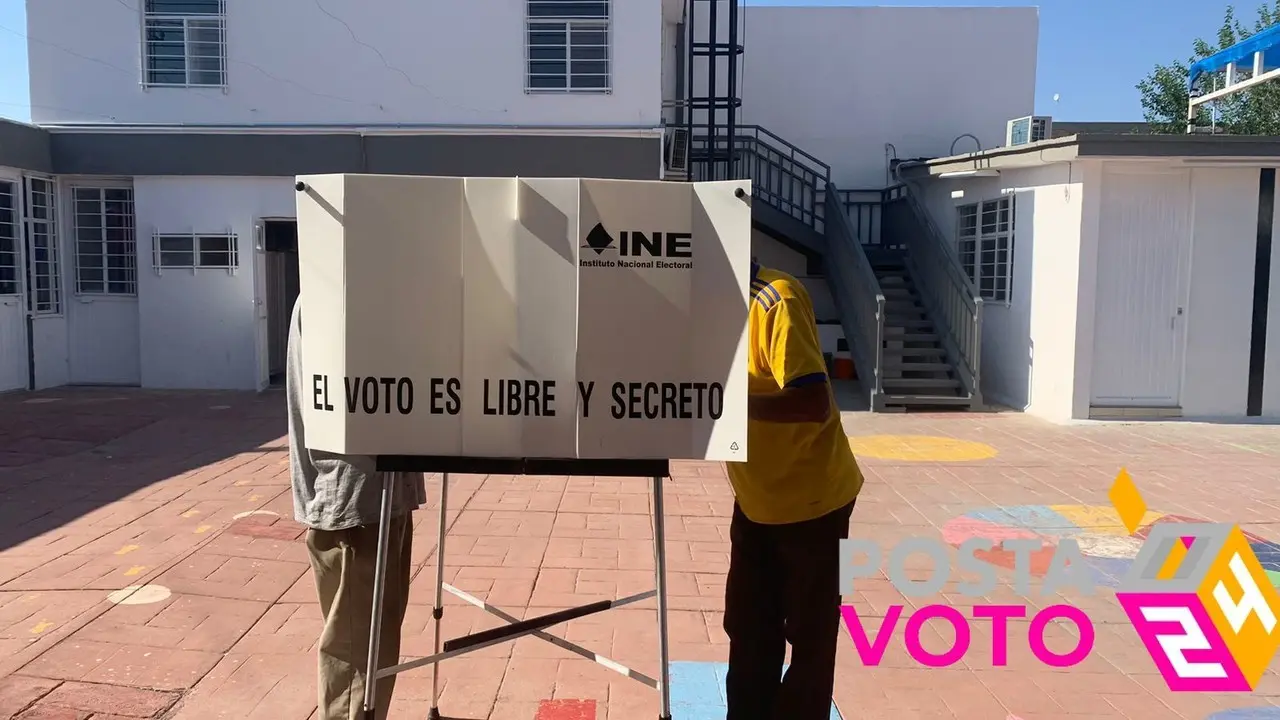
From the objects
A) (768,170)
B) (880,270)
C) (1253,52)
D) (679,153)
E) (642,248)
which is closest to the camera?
(642,248)

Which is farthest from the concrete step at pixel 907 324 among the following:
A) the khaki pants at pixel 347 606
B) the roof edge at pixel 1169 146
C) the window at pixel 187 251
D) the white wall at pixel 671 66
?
the khaki pants at pixel 347 606

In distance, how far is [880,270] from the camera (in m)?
13.8

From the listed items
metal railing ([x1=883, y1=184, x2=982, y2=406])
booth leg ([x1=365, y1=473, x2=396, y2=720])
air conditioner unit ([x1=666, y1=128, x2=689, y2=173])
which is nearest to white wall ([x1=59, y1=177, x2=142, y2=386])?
air conditioner unit ([x1=666, y1=128, x2=689, y2=173])

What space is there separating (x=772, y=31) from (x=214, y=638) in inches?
580

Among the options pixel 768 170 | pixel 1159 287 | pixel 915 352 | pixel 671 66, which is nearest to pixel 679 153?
pixel 768 170

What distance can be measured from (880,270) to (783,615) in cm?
1146

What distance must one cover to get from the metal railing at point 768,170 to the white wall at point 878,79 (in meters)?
0.88

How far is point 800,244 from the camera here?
1405 centimetres

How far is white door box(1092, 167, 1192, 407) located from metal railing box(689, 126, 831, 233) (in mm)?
4903

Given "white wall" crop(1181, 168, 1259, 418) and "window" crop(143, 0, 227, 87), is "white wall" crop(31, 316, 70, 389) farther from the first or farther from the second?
"white wall" crop(1181, 168, 1259, 418)

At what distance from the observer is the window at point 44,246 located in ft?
39.1

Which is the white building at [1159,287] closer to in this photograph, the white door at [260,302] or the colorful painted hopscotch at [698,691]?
the colorful painted hopscotch at [698,691]

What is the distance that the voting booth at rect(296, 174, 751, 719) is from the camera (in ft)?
7.56

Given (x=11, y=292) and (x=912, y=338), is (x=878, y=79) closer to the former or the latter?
(x=912, y=338)
